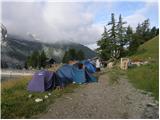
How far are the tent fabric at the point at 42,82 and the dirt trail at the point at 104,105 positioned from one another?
196 centimetres

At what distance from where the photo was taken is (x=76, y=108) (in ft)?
48.1

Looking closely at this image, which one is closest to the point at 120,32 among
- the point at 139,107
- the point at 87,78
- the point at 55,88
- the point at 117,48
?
the point at 117,48

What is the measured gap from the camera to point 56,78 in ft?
70.8

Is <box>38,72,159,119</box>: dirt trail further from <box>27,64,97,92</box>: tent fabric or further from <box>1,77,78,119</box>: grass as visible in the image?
<box>27,64,97,92</box>: tent fabric

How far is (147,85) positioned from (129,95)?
3361mm

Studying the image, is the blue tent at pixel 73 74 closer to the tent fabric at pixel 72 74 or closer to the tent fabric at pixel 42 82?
the tent fabric at pixel 72 74

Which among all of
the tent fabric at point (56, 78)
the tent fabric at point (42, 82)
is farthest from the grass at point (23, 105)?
the tent fabric at point (56, 78)

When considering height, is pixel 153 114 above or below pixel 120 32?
below

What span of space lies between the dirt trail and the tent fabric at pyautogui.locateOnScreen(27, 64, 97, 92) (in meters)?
2.05

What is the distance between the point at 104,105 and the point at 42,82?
19.9ft

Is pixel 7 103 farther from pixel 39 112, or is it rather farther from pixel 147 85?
pixel 147 85

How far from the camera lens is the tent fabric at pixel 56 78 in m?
20.2

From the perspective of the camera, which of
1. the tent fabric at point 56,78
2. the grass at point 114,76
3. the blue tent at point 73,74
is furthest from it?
the grass at point 114,76

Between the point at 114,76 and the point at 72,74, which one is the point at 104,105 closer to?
the point at 72,74
